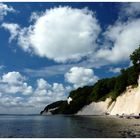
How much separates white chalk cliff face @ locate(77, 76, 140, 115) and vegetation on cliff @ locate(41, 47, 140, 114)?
8.07 ft

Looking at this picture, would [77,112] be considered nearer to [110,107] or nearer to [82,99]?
[82,99]

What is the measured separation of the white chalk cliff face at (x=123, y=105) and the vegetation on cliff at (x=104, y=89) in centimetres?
246

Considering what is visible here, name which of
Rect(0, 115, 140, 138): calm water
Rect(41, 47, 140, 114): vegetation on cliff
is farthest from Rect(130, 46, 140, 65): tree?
Rect(0, 115, 140, 138): calm water

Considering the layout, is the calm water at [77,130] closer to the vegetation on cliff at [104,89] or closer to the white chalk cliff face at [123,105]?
the white chalk cliff face at [123,105]

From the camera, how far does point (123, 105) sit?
9469cm

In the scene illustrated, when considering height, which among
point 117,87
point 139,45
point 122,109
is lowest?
point 122,109

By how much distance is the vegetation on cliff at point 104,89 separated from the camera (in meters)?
99.6

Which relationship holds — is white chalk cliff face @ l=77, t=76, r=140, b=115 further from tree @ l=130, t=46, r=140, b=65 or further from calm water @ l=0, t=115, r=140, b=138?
calm water @ l=0, t=115, r=140, b=138

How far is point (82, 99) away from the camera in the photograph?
141 meters

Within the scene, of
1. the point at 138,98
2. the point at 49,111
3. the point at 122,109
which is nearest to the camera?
the point at 138,98

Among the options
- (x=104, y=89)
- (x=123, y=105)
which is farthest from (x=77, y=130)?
(x=104, y=89)

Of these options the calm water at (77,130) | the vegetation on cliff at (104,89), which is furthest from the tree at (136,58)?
the calm water at (77,130)

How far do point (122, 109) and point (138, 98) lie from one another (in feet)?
41.2

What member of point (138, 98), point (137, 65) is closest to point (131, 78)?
point (137, 65)
